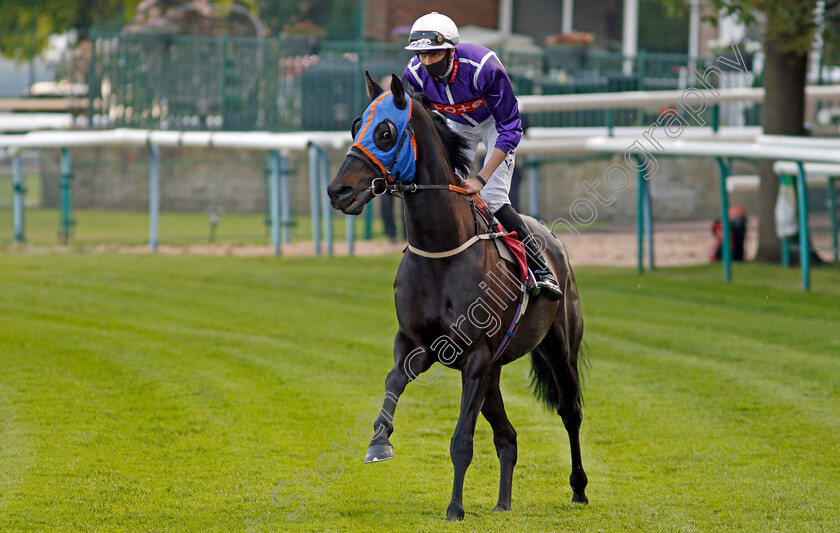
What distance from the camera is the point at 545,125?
17.9m

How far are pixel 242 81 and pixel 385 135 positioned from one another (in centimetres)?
1245

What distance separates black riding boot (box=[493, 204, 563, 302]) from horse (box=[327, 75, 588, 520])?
225mm

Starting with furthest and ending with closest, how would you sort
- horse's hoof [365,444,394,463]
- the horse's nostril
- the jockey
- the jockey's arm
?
1. the jockey's arm
2. the jockey
3. horse's hoof [365,444,394,463]
4. the horse's nostril

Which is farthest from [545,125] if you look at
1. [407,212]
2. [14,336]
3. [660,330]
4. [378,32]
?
[407,212]

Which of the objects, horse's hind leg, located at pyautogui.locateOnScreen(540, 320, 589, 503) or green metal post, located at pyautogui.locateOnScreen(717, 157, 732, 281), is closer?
horse's hind leg, located at pyautogui.locateOnScreen(540, 320, 589, 503)

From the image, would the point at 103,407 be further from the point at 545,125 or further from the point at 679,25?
the point at 679,25

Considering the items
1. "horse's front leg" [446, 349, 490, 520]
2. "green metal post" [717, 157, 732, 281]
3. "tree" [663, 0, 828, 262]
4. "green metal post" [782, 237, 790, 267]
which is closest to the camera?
"horse's front leg" [446, 349, 490, 520]

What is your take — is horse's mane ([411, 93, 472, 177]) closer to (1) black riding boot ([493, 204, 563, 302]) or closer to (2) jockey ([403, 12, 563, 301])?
(2) jockey ([403, 12, 563, 301])

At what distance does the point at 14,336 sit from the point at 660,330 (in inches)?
221

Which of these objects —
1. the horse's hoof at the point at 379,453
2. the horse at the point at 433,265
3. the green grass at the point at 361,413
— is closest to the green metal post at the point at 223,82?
the green grass at the point at 361,413

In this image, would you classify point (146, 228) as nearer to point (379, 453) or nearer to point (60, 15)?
point (60, 15)

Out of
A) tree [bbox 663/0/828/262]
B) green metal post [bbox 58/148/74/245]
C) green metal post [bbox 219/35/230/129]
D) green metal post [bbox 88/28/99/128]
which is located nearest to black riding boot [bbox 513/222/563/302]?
tree [bbox 663/0/828/262]

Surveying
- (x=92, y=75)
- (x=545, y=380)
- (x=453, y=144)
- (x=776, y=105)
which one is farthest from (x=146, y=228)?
(x=453, y=144)

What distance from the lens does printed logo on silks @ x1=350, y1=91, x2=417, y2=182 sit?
14.1ft
